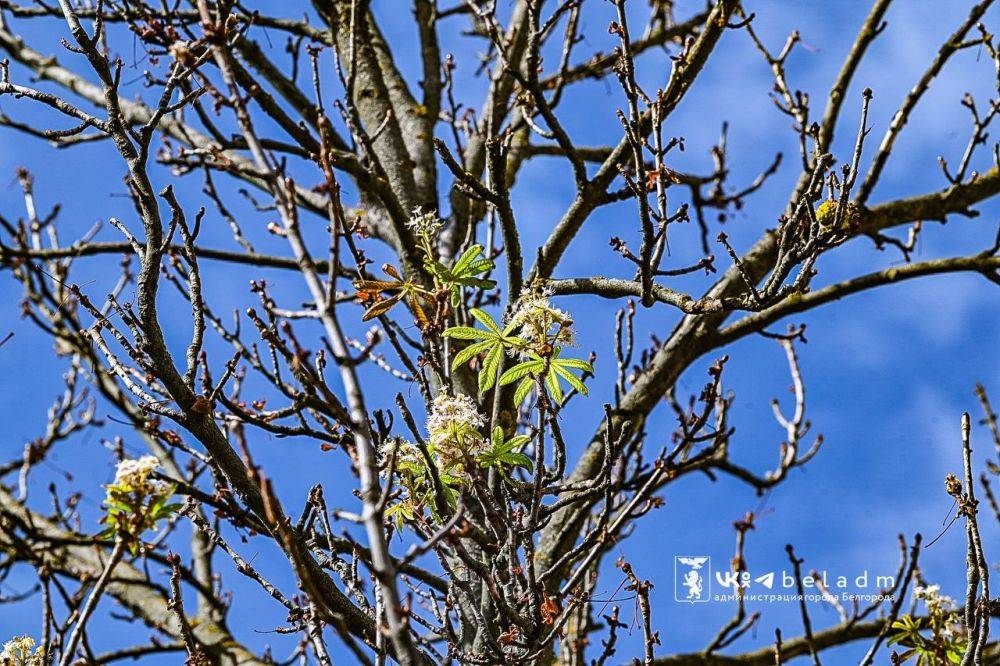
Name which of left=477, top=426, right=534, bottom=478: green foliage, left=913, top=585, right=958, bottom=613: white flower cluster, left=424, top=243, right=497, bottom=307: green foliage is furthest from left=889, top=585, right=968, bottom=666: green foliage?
left=424, top=243, right=497, bottom=307: green foliage

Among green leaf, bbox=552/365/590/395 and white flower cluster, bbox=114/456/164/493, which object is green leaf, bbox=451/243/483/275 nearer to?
green leaf, bbox=552/365/590/395

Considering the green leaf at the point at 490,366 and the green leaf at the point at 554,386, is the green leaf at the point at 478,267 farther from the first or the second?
the green leaf at the point at 554,386

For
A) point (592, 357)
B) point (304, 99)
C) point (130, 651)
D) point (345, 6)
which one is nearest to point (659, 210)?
point (592, 357)

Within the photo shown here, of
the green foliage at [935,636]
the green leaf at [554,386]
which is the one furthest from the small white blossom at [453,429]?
the green foliage at [935,636]

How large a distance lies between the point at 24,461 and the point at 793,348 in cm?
521

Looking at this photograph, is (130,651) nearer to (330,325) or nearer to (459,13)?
(330,325)

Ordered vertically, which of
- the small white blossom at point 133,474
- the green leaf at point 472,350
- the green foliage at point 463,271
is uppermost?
the green foliage at point 463,271

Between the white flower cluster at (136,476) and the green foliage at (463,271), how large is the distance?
0.95 metres

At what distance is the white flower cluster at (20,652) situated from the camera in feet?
9.61

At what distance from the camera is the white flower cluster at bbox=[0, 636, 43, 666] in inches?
115

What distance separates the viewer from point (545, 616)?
2.41 m

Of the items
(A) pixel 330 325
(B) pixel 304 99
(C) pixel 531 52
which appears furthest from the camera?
(B) pixel 304 99

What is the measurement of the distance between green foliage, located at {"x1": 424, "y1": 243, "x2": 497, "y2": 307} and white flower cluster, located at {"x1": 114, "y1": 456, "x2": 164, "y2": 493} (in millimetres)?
948

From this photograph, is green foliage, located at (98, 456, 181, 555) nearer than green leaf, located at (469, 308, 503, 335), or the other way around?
green foliage, located at (98, 456, 181, 555)
